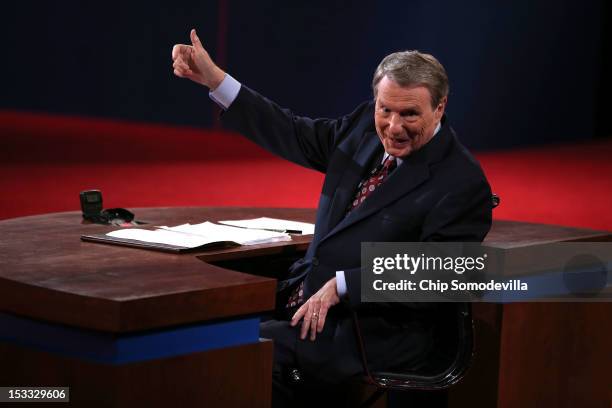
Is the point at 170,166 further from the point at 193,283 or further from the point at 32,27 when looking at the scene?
the point at 193,283

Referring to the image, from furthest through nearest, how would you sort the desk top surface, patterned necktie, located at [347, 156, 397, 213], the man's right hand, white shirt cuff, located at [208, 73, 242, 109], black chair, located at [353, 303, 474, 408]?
1. white shirt cuff, located at [208, 73, 242, 109]
2. the man's right hand
3. patterned necktie, located at [347, 156, 397, 213]
4. black chair, located at [353, 303, 474, 408]
5. the desk top surface

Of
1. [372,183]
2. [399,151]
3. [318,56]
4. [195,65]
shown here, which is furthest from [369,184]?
[318,56]

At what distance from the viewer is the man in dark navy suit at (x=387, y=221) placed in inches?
104

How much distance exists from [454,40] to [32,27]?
432 centimetres

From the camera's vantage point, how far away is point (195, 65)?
3047mm

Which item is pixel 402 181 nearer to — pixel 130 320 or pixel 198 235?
pixel 198 235

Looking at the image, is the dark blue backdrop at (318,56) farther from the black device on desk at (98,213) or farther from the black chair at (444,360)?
the black chair at (444,360)

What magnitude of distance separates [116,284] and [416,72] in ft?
3.15

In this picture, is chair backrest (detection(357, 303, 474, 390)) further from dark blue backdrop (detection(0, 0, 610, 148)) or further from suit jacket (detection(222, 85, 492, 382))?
dark blue backdrop (detection(0, 0, 610, 148))

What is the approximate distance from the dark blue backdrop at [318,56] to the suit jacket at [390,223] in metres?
7.10

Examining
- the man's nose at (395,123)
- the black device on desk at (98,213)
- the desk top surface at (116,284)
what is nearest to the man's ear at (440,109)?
the man's nose at (395,123)

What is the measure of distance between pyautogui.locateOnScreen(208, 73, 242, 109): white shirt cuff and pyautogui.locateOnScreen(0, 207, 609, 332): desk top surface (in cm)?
47

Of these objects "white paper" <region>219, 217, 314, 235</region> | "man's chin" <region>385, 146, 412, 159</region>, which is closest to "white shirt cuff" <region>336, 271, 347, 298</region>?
"man's chin" <region>385, 146, 412, 159</region>

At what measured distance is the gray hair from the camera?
8.79ft
